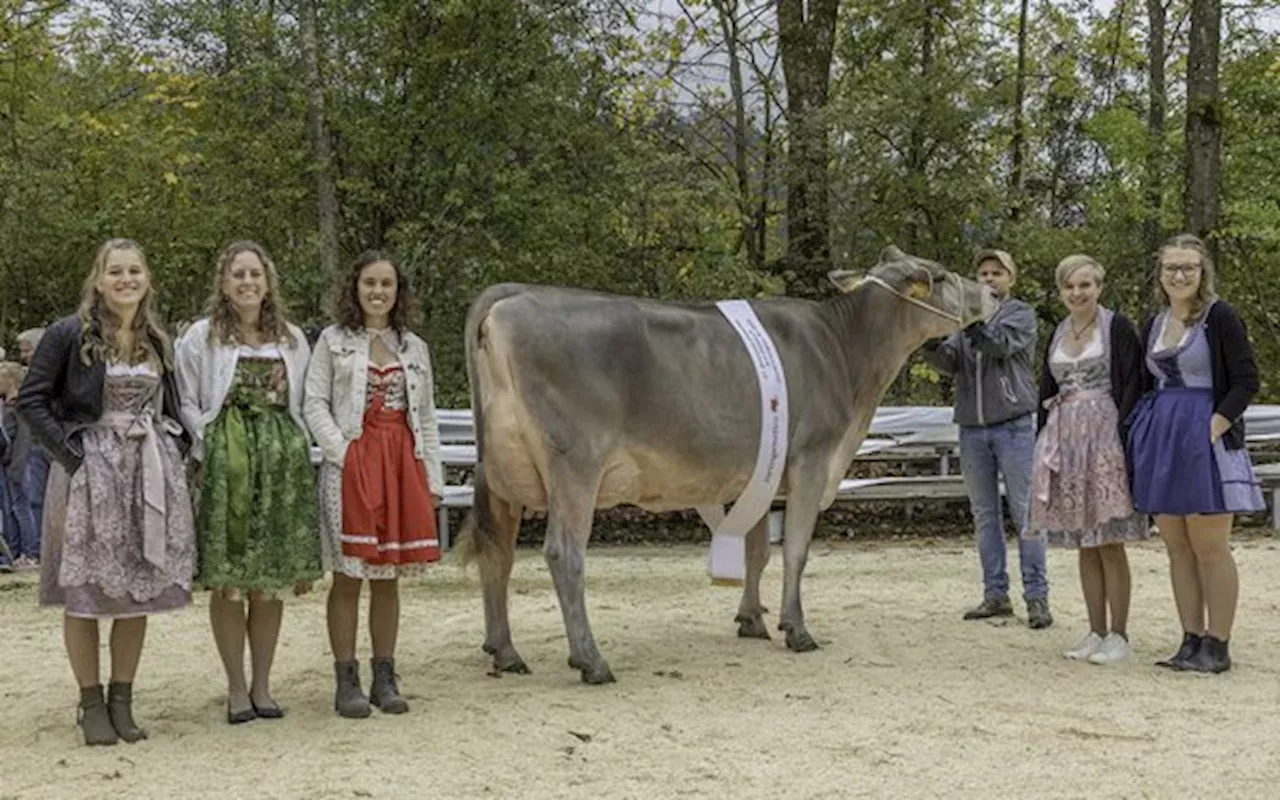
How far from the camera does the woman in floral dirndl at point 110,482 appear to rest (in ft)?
17.4

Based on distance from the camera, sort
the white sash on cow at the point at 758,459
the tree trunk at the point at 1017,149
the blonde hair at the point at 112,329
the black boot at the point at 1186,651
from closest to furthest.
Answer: the blonde hair at the point at 112,329 → the black boot at the point at 1186,651 → the white sash on cow at the point at 758,459 → the tree trunk at the point at 1017,149

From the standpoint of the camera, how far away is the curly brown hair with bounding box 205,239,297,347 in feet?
18.6

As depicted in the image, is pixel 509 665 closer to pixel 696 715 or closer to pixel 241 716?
pixel 696 715

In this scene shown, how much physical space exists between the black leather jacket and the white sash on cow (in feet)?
10.7

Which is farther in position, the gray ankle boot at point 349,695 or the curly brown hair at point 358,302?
the curly brown hair at point 358,302

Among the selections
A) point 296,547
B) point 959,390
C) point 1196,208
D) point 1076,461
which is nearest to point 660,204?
point 1196,208

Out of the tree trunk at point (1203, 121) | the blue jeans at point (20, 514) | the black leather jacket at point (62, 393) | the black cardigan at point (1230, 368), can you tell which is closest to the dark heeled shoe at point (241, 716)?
the black leather jacket at point (62, 393)

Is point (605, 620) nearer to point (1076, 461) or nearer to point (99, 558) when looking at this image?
point (1076, 461)

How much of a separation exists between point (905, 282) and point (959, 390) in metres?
0.77

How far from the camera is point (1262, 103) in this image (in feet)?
52.0

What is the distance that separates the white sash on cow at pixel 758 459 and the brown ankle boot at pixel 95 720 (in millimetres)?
Answer: 3091

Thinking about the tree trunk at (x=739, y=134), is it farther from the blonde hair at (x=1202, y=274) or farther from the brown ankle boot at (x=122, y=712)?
the brown ankle boot at (x=122, y=712)

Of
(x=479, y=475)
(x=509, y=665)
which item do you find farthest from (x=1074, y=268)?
(x=509, y=665)

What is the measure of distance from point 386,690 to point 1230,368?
13.5ft
